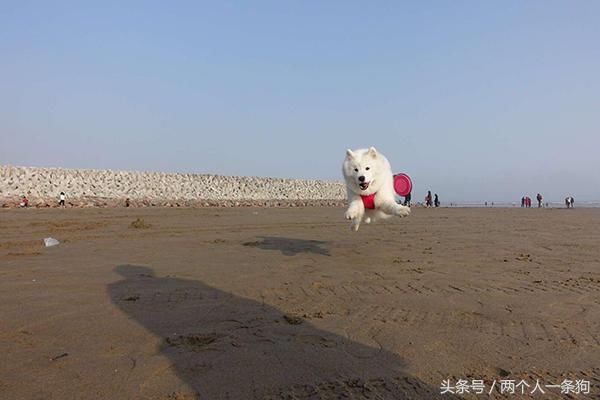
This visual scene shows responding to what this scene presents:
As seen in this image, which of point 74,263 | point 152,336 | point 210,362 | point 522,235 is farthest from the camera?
point 522,235

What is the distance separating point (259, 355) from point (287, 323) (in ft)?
2.30

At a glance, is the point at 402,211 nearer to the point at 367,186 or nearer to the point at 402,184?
the point at 367,186

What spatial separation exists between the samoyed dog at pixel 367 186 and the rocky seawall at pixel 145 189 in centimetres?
1882

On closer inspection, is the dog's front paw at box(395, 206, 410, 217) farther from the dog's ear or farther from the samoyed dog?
the dog's ear

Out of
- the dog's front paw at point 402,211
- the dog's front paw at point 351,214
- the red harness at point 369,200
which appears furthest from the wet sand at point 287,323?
the red harness at point 369,200

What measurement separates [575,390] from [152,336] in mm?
2747

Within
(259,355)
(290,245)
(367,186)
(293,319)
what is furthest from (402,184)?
(259,355)

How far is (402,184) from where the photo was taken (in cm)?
882

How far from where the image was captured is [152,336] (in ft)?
10.3

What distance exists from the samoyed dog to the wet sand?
0.99 m

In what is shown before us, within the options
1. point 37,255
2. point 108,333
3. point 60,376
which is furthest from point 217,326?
point 37,255

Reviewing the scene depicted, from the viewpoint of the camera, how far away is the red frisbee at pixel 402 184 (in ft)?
28.4

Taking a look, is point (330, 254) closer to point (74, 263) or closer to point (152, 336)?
A: point (74, 263)

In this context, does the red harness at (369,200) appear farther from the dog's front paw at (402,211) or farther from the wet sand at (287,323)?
the wet sand at (287,323)
